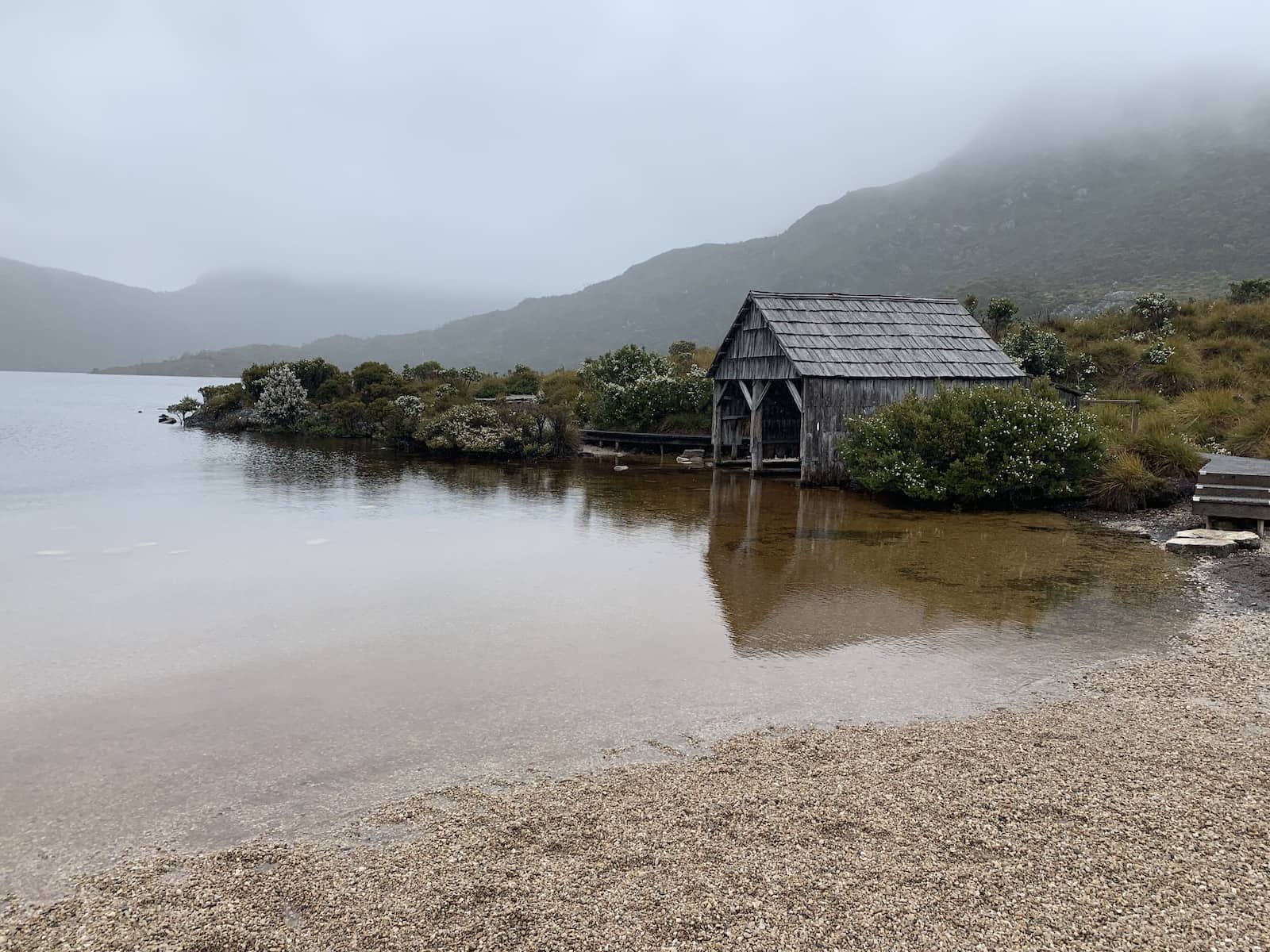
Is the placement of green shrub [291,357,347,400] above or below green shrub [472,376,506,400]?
above

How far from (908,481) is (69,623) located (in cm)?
1476

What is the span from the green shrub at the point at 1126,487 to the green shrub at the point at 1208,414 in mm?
5220

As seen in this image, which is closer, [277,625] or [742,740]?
[742,740]

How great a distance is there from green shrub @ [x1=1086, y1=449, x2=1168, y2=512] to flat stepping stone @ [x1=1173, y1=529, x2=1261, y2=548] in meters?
2.83

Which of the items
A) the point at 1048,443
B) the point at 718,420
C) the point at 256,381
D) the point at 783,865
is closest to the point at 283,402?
the point at 256,381

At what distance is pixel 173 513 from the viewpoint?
17406mm

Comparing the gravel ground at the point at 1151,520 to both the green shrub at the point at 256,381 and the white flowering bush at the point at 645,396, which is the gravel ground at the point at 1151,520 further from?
the green shrub at the point at 256,381

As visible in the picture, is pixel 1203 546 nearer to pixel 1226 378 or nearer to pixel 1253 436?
pixel 1253 436

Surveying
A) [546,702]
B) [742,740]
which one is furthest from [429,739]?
[742,740]

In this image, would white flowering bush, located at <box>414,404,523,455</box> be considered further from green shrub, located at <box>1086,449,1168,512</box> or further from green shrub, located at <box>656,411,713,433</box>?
green shrub, located at <box>1086,449,1168,512</box>

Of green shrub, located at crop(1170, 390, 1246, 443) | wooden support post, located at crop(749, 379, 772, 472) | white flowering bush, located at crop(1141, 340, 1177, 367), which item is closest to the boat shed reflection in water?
wooden support post, located at crop(749, 379, 772, 472)

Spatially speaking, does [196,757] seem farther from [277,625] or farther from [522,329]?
[522,329]

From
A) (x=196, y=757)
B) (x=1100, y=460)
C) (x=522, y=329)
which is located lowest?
(x=196, y=757)

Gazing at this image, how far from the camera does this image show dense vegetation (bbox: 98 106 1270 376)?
75000 mm
